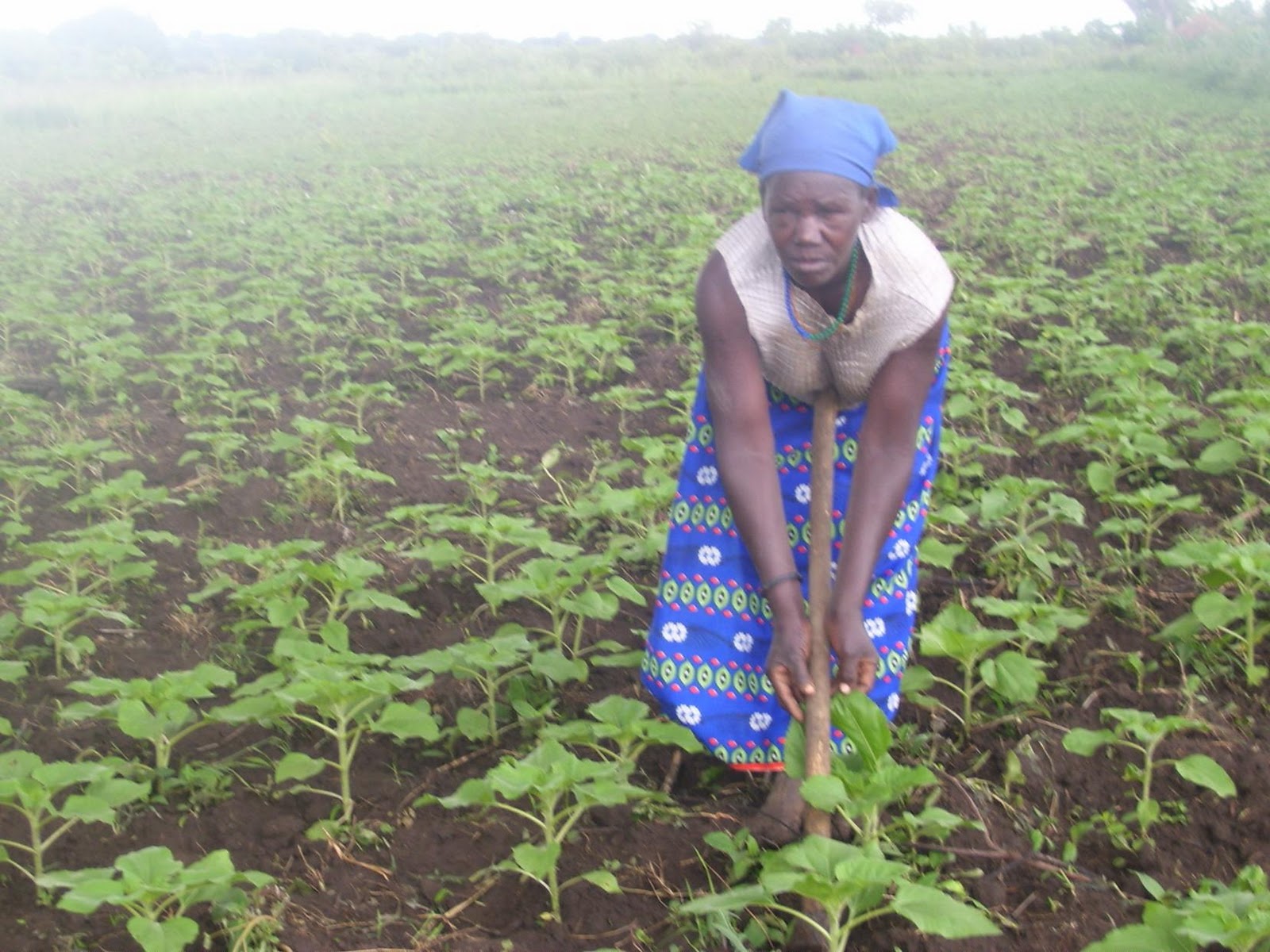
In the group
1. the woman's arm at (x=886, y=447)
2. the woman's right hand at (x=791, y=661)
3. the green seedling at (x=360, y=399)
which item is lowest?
the green seedling at (x=360, y=399)

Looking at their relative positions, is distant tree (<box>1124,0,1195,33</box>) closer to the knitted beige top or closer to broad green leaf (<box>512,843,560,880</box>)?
the knitted beige top

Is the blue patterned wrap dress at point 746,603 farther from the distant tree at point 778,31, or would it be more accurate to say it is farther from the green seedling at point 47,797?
the distant tree at point 778,31

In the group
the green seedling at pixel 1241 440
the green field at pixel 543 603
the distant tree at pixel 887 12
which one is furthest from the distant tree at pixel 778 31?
the green seedling at pixel 1241 440

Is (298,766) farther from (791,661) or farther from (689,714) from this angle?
(791,661)

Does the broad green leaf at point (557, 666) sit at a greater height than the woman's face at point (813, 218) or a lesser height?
lesser

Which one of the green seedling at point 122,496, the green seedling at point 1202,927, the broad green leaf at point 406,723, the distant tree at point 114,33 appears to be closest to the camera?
the green seedling at point 1202,927

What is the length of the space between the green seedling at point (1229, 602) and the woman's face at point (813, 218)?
1.14 metres

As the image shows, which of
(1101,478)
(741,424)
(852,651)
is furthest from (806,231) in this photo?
(1101,478)

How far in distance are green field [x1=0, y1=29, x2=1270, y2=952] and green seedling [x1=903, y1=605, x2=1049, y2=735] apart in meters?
0.01

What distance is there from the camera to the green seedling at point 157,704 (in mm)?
2625

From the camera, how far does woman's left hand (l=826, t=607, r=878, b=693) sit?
2398mm

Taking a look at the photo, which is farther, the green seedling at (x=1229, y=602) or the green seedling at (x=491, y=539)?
the green seedling at (x=491, y=539)

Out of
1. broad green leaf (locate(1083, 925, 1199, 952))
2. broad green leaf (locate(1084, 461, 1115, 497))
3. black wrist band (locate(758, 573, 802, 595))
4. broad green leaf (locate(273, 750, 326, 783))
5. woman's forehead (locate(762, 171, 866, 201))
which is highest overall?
woman's forehead (locate(762, 171, 866, 201))

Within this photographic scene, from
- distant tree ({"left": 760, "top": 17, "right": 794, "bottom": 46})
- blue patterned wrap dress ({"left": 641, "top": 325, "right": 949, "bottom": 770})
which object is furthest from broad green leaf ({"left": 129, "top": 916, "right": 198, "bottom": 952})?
distant tree ({"left": 760, "top": 17, "right": 794, "bottom": 46})
